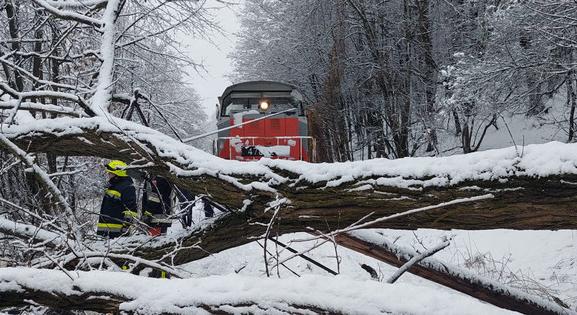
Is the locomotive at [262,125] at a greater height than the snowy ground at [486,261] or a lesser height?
greater

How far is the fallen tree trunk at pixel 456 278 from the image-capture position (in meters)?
2.81

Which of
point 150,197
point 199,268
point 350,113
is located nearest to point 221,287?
point 150,197

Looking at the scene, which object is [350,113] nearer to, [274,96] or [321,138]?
[321,138]

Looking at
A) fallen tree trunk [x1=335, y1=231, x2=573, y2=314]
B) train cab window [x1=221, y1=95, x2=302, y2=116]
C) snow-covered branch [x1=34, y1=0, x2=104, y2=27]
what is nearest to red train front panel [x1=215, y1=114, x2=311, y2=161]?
train cab window [x1=221, y1=95, x2=302, y2=116]

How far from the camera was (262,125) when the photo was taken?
36.1 ft

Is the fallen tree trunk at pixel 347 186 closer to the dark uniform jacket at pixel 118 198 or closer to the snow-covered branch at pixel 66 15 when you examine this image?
the snow-covered branch at pixel 66 15

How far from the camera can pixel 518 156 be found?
89.0 inches

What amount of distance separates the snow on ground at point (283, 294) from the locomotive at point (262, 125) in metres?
7.45

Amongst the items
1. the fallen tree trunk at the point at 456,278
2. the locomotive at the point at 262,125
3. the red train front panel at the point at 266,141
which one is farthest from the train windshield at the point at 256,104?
the fallen tree trunk at the point at 456,278

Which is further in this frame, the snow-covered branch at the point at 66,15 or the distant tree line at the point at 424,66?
the distant tree line at the point at 424,66

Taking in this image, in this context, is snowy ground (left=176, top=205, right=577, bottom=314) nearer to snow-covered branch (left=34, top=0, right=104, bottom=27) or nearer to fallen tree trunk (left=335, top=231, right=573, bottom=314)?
fallen tree trunk (left=335, top=231, right=573, bottom=314)

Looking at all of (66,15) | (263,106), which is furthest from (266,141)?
(66,15)

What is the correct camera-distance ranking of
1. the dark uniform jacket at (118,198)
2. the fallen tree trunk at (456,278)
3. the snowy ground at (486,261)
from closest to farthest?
the fallen tree trunk at (456,278), the snowy ground at (486,261), the dark uniform jacket at (118,198)

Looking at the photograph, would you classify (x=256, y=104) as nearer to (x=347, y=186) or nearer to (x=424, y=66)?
(x=424, y=66)
